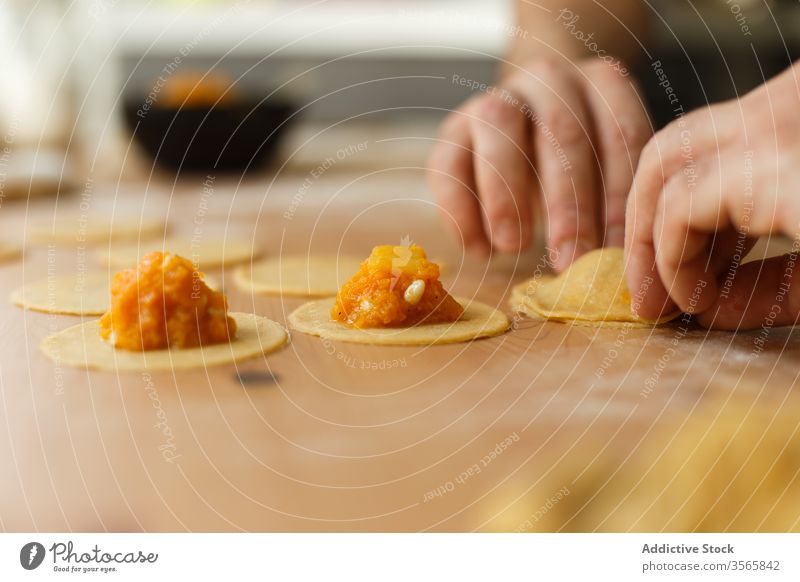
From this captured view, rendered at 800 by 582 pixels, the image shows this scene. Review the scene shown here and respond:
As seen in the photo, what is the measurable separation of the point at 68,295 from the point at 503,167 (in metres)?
0.70

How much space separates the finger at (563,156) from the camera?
1.35m

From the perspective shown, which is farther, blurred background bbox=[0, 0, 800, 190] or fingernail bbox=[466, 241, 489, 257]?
blurred background bbox=[0, 0, 800, 190]

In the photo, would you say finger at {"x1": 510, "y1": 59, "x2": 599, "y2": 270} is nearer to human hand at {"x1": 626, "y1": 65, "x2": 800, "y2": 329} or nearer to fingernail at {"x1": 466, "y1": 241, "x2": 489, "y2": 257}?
fingernail at {"x1": 466, "y1": 241, "x2": 489, "y2": 257}

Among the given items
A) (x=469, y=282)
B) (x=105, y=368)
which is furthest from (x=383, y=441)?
(x=469, y=282)

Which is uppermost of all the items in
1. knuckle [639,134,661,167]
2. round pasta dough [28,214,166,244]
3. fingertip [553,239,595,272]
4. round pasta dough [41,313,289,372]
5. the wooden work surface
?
knuckle [639,134,661,167]

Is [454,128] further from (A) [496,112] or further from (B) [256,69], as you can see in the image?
(B) [256,69]

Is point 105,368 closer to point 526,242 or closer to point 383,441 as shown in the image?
point 383,441

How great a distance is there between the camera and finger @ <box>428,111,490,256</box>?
1.48 metres

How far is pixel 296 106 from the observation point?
117 inches

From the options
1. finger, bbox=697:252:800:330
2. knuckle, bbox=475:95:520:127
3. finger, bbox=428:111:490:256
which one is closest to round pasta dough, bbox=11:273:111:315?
finger, bbox=428:111:490:256

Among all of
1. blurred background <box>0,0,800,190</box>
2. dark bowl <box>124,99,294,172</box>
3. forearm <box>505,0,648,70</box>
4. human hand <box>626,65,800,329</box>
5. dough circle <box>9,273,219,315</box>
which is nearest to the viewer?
human hand <box>626,65,800,329</box>

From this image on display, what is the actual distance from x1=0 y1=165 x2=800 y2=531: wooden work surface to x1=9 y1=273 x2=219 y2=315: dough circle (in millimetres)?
46

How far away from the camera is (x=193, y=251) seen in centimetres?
164
